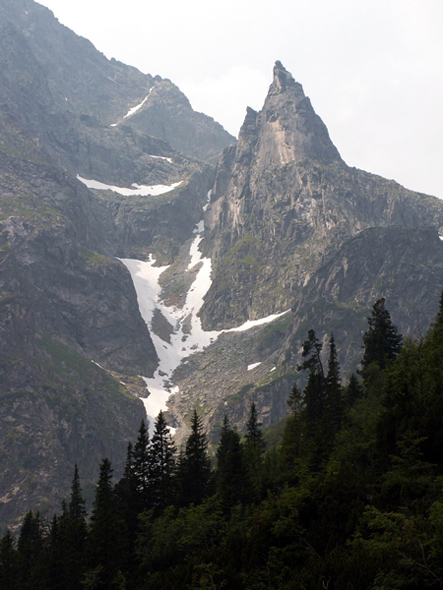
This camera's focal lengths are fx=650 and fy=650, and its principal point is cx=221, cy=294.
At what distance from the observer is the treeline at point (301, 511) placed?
85.6ft

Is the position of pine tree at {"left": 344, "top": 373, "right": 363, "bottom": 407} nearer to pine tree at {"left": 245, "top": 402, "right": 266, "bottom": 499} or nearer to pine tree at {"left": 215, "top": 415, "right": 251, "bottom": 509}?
pine tree at {"left": 245, "top": 402, "right": 266, "bottom": 499}

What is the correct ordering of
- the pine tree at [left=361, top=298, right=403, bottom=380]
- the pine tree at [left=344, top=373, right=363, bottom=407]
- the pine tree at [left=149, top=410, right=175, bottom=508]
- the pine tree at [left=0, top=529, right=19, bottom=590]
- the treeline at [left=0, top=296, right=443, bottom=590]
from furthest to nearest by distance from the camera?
1. the pine tree at [left=361, top=298, right=403, bottom=380]
2. the pine tree at [left=344, top=373, right=363, bottom=407]
3. the pine tree at [left=149, top=410, right=175, bottom=508]
4. the pine tree at [left=0, top=529, right=19, bottom=590]
5. the treeline at [left=0, top=296, right=443, bottom=590]

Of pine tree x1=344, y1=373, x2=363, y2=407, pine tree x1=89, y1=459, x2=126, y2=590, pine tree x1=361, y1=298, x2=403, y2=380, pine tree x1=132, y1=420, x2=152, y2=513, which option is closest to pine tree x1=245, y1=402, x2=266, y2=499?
pine tree x1=132, y1=420, x2=152, y2=513

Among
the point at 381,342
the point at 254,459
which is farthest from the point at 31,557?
the point at 381,342

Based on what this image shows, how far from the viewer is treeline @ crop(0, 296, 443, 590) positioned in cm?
2608

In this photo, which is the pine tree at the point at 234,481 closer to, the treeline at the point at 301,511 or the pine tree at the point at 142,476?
the treeline at the point at 301,511

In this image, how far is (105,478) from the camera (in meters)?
79.9

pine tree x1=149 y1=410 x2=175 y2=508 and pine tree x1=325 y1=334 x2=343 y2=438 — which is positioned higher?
pine tree x1=325 y1=334 x2=343 y2=438

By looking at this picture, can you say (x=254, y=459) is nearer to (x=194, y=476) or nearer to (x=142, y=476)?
(x=194, y=476)

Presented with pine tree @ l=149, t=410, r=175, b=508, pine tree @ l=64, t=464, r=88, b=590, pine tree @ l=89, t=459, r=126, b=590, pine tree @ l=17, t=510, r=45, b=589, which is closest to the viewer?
pine tree @ l=89, t=459, r=126, b=590

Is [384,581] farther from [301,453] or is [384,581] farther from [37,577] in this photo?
[37,577]

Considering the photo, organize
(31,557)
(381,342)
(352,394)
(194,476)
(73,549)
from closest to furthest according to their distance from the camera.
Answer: (73,549), (194,476), (31,557), (352,394), (381,342)

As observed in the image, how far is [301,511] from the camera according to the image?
37.2 m

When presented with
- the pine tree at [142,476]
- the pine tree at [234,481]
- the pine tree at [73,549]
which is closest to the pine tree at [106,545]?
the pine tree at [73,549]
